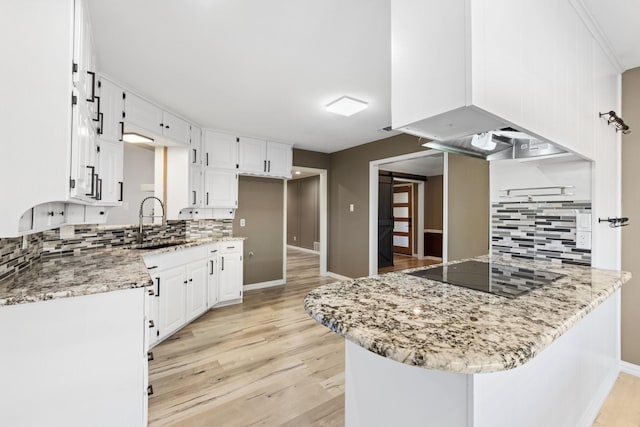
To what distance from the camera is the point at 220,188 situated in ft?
13.0

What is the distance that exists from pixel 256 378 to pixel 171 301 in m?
1.25

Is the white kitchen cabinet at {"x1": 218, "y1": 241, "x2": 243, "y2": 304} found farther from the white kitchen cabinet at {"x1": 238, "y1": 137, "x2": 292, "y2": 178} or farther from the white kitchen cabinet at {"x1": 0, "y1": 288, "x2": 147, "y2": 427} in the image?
the white kitchen cabinet at {"x1": 0, "y1": 288, "x2": 147, "y2": 427}

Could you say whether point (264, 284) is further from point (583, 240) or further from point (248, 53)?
point (583, 240)

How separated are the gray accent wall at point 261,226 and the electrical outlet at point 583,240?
388 centimetres

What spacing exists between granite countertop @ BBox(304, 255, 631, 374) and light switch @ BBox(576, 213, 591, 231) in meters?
0.58

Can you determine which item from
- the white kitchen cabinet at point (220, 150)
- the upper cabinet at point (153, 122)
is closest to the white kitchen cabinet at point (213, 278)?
the white kitchen cabinet at point (220, 150)

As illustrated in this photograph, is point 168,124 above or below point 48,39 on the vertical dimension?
above

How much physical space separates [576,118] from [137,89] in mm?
3450

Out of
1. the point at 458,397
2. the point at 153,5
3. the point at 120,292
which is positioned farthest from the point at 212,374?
the point at 153,5

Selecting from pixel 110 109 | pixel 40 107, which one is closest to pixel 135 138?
pixel 110 109

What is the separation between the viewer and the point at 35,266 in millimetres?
1945

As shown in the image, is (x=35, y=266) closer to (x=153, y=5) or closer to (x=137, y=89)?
(x=137, y=89)

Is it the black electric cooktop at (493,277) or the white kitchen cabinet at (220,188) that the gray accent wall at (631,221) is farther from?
the white kitchen cabinet at (220,188)

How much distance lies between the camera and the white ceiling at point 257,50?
165cm
